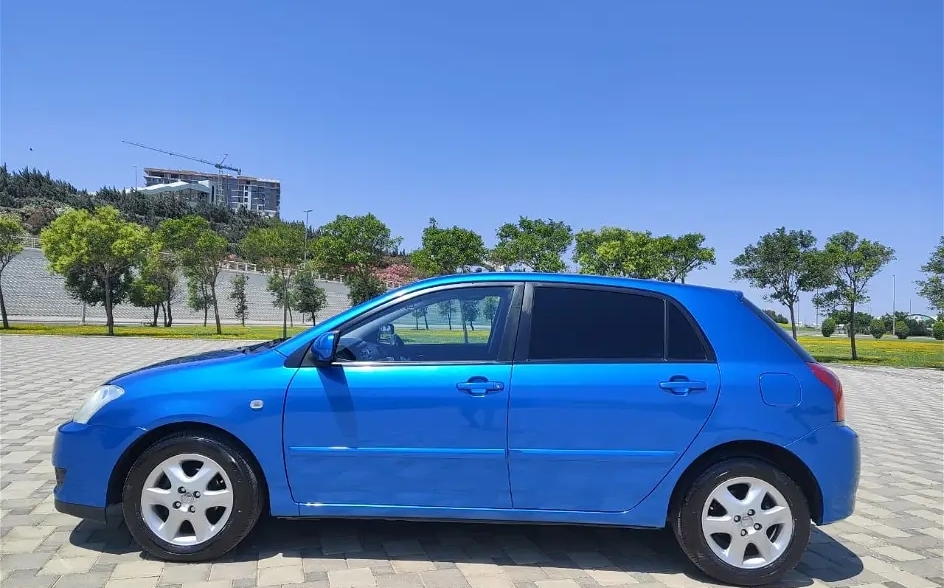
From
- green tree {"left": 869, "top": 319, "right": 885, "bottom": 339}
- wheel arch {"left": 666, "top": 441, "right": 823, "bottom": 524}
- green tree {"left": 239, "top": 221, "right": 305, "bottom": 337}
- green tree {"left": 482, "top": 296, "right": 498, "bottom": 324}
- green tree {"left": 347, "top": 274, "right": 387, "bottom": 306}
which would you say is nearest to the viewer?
wheel arch {"left": 666, "top": 441, "right": 823, "bottom": 524}

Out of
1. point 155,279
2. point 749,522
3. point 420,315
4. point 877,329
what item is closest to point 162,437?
point 420,315

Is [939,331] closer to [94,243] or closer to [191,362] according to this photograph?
[94,243]

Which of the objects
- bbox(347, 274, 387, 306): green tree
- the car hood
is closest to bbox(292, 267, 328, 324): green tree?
bbox(347, 274, 387, 306): green tree

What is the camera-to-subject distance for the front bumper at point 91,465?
3.52m

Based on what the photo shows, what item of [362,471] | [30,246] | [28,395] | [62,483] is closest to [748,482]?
[362,471]

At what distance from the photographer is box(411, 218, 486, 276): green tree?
35344mm

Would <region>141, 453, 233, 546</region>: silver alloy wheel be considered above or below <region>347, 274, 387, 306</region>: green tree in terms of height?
below

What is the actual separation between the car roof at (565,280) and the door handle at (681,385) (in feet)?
1.87

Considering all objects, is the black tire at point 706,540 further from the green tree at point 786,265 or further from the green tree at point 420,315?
the green tree at point 786,265

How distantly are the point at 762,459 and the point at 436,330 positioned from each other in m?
2.00

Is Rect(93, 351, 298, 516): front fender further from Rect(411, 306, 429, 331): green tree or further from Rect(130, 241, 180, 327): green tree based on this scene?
Rect(130, 241, 180, 327): green tree

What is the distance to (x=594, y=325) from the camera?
3664mm

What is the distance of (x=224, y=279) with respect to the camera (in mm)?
66000

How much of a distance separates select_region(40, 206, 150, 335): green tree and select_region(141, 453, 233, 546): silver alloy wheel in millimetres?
30317
